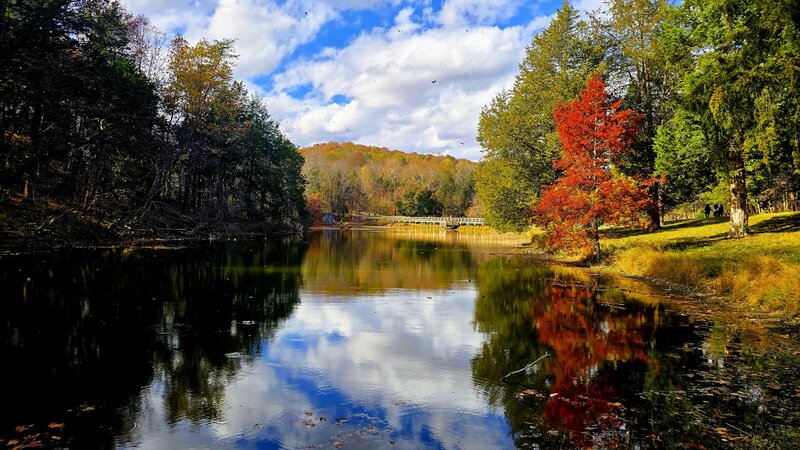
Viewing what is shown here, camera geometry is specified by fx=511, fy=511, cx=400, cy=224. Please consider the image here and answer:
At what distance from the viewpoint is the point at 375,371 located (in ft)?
35.3

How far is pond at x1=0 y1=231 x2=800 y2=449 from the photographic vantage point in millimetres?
7500

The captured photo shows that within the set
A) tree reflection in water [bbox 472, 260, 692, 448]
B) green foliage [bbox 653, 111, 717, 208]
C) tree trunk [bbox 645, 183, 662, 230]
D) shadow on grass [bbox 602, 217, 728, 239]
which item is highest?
green foliage [bbox 653, 111, 717, 208]

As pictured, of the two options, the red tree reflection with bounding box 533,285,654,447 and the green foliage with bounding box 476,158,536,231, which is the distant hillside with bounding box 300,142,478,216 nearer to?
the green foliage with bounding box 476,158,536,231

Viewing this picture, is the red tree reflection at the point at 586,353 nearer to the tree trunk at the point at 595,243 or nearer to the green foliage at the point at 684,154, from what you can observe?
the tree trunk at the point at 595,243

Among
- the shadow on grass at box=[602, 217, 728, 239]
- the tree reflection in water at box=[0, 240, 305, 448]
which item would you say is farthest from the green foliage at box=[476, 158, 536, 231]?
the tree reflection in water at box=[0, 240, 305, 448]

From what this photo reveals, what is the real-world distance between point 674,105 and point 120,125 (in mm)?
38017

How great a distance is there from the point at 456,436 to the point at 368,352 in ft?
16.0

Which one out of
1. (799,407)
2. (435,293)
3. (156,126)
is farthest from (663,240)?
(156,126)

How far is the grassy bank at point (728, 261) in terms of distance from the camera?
16.3 metres

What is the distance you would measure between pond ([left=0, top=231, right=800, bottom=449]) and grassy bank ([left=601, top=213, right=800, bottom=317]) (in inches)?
103

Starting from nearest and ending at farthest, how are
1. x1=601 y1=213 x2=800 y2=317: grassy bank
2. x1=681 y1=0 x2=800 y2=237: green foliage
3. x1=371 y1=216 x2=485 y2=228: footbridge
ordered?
x1=601 y1=213 x2=800 y2=317: grassy bank < x1=681 y1=0 x2=800 y2=237: green foliage < x1=371 y1=216 x2=485 y2=228: footbridge

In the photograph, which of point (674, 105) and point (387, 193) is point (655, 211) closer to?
point (674, 105)

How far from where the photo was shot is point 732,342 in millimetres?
12625

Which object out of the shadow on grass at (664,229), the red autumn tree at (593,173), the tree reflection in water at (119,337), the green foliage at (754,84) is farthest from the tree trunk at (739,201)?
the tree reflection in water at (119,337)
